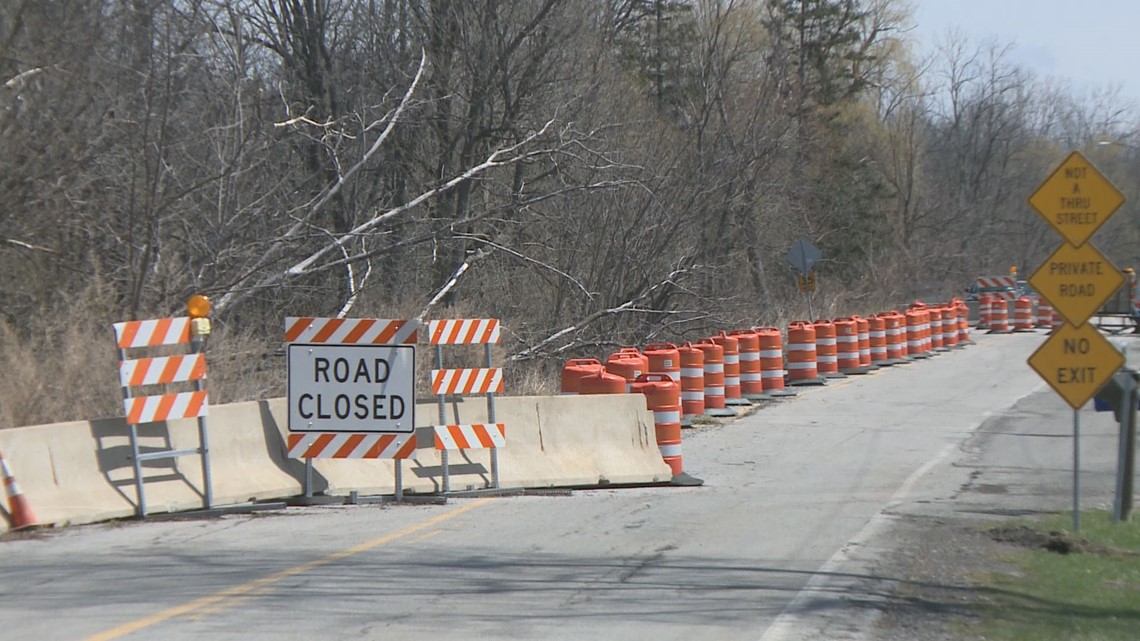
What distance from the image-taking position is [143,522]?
36.7 ft

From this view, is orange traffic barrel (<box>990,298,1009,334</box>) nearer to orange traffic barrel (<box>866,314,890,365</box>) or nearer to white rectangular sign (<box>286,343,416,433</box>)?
orange traffic barrel (<box>866,314,890,365</box>)

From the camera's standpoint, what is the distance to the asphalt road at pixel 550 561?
7.51m

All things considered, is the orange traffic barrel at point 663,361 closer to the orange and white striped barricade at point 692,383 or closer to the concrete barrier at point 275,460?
the orange and white striped barricade at point 692,383

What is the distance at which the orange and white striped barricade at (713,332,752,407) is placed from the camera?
22.3 m

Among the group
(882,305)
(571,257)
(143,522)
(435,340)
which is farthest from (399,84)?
(882,305)

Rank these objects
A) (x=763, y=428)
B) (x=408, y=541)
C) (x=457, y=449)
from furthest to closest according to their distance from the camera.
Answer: (x=763, y=428)
(x=457, y=449)
(x=408, y=541)

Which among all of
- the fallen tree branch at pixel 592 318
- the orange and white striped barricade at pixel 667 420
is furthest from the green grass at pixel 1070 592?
the fallen tree branch at pixel 592 318

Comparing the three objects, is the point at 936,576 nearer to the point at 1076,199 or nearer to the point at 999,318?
the point at 1076,199

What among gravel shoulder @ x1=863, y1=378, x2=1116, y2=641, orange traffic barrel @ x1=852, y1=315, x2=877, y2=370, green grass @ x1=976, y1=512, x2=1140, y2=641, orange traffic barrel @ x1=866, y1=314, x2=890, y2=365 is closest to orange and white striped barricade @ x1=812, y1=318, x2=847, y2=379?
orange traffic barrel @ x1=852, y1=315, x2=877, y2=370

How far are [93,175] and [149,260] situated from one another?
1565mm

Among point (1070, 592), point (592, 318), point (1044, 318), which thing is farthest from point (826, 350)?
point (1044, 318)

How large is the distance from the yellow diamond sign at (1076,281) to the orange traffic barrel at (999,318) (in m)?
34.8

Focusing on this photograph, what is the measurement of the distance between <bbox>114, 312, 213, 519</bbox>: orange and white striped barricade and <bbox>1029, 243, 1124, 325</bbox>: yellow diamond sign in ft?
25.3

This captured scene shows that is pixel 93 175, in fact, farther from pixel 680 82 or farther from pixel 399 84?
pixel 680 82
